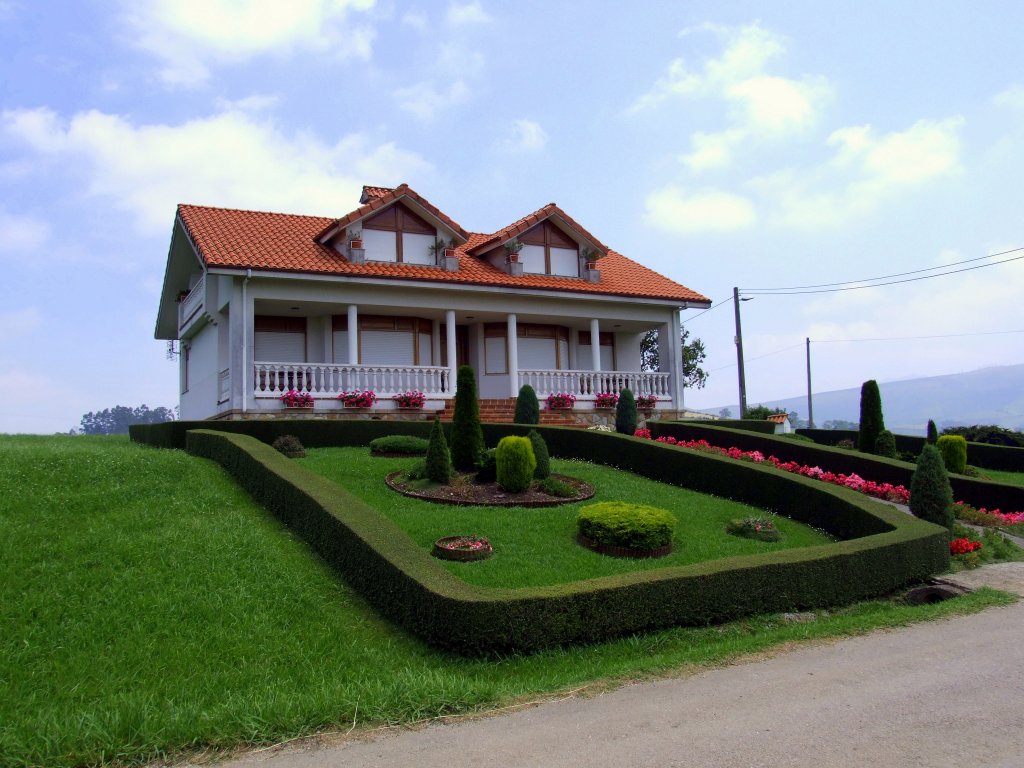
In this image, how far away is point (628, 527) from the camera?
29.5ft

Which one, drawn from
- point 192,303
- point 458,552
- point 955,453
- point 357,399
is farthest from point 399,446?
point 955,453

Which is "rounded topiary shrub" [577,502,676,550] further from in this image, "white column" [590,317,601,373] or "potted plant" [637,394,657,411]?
"white column" [590,317,601,373]

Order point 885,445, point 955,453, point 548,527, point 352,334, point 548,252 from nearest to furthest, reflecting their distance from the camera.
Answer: point 548,527 < point 955,453 < point 885,445 < point 352,334 < point 548,252

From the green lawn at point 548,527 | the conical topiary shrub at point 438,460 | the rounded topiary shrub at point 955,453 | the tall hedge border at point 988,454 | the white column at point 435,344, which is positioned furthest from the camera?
the white column at point 435,344

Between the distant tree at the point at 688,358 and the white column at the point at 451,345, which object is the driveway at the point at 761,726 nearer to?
the white column at the point at 451,345

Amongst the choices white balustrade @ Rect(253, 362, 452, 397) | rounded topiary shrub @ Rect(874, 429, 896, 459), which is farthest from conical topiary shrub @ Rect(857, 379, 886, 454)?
white balustrade @ Rect(253, 362, 452, 397)

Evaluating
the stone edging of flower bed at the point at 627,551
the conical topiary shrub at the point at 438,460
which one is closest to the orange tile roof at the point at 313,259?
the conical topiary shrub at the point at 438,460

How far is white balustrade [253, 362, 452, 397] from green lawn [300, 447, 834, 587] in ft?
17.5

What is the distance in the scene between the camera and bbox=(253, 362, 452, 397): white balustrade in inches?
714

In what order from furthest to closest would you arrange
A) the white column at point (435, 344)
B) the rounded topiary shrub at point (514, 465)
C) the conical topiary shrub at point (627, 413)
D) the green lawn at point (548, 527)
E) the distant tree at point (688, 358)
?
the distant tree at point (688, 358)
the white column at point (435, 344)
the conical topiary shrub at point (627, 413)
the rounded topiary shrub at point (514, 465)
the green lawn at point (548, 527)

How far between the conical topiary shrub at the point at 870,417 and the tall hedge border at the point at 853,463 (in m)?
3.23

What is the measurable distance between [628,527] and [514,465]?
254cm

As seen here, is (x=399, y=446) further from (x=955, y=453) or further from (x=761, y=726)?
(x=955, y=453)

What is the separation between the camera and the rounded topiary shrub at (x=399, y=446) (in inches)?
552
